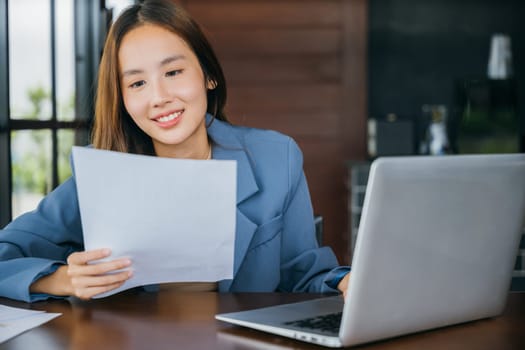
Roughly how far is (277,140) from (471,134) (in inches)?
112

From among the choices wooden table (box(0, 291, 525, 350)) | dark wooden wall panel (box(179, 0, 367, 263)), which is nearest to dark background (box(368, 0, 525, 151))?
dark wooden wall panel (box(179, 0, 367, 263))

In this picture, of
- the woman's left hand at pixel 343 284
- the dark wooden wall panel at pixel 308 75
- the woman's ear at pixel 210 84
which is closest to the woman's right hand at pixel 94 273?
the woman's left hand at pixel 343 284

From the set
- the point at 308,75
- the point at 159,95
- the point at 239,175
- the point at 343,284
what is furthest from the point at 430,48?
the point at 343,284

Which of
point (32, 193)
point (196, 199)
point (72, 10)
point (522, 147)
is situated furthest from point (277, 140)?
point (522, 147)

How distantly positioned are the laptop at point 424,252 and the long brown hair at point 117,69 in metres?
0.75

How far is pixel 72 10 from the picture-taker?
3572 millimetres

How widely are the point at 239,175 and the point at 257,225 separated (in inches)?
5.0

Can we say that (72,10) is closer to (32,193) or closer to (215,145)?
(32,193)

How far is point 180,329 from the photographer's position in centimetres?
130

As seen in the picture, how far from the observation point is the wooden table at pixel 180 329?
A: 47.7 inches

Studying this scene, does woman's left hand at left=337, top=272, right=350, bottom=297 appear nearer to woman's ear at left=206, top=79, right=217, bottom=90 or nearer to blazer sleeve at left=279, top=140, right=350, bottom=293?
blazer sleeve at left=279, top=140, right=350, bottom=293

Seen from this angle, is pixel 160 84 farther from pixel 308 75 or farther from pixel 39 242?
pixel 308 75

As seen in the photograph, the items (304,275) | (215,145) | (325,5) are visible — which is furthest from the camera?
(325,5)

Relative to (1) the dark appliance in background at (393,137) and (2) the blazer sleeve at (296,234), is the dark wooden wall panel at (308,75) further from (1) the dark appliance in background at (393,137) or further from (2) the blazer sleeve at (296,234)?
(2) the blazer sleeve at (296,234)
